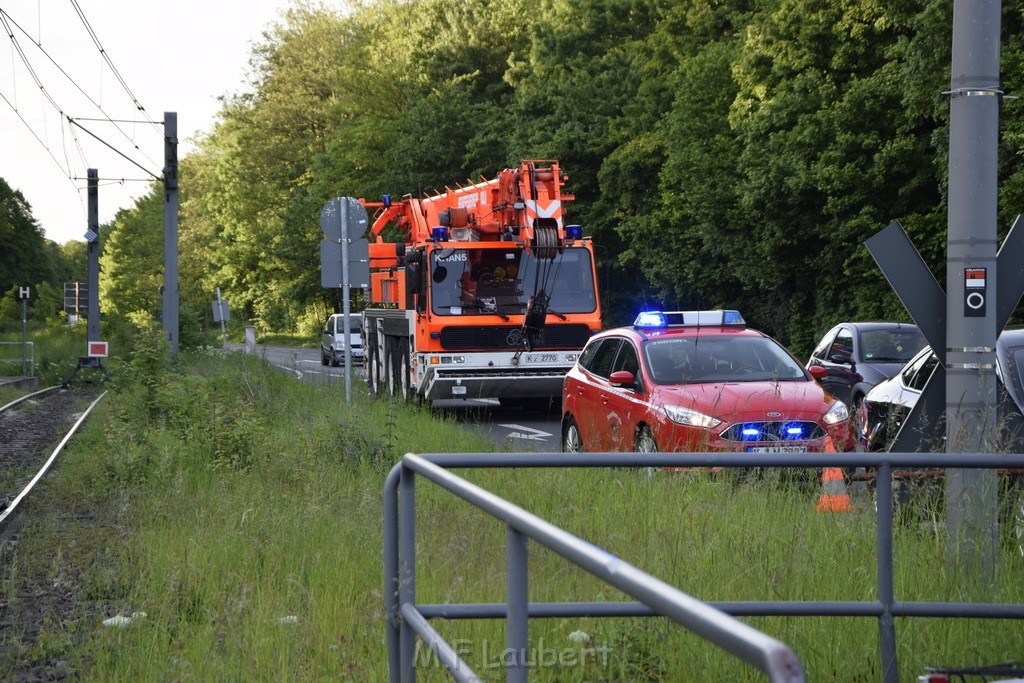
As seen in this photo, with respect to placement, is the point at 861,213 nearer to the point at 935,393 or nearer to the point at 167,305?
the point at 167,305

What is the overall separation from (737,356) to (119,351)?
2904cm

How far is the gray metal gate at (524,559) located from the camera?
9.02ft

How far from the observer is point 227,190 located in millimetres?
70500

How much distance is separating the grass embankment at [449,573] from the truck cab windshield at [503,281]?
9.99 metres

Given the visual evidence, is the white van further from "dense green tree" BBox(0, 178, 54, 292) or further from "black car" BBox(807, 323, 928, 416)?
"dense green tree" BBox(0, 178, 54, 292)

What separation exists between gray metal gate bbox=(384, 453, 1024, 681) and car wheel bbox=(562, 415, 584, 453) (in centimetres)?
876

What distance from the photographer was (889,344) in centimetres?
1808

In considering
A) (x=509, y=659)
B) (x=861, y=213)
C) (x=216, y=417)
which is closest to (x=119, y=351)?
(x=861, y=213)

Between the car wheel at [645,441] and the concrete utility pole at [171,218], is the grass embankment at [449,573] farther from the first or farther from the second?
the concrete utility pole at [171,218]

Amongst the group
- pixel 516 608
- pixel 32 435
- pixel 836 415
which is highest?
pixel 516 608

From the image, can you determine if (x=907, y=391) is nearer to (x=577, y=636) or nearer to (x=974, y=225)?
(x=974, y=225)

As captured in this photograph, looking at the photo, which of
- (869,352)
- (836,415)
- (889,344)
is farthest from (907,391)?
(889,344)

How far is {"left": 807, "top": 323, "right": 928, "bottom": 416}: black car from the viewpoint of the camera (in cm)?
1753

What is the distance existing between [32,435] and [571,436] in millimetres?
9682
